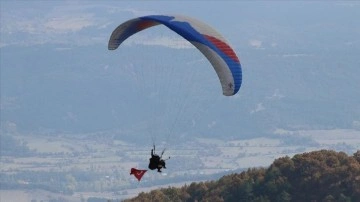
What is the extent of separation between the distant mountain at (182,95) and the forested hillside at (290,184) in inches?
2065

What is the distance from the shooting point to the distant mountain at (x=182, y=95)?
100250mm

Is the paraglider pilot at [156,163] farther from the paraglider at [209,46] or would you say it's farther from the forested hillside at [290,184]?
the forested hillside at [290,184]

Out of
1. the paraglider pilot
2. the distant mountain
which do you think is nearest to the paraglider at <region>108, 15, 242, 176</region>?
the paraglider pilot

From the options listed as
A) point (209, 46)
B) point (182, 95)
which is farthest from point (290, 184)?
point (182, 95)

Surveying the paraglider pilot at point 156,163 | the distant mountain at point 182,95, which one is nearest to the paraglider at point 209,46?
the paraglider pilot at point 156,163

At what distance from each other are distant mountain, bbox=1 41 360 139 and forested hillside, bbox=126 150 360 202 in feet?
172

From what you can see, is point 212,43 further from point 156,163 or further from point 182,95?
point 182,95

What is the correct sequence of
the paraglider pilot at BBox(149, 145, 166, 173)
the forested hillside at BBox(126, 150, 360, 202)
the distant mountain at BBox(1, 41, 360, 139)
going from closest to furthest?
the paraglider pilot at BBox(149, 145, 166, 173), the forested hillside at BBox(126, 150, 360, 202), the distant mountain at BBox(1, 41, 360, 139)

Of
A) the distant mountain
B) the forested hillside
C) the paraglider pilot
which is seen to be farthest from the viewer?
the distant mountain

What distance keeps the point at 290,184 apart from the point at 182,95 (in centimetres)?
9377

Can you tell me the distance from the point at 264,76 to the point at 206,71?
4936mm

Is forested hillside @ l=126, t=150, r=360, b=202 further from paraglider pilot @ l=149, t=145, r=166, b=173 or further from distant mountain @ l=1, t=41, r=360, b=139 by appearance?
distant mountain @ l=1, t=41, r=360, b=139

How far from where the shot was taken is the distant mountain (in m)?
100

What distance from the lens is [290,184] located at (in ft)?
120
